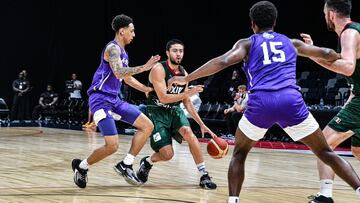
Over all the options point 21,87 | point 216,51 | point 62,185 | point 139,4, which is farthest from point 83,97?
point 62,185

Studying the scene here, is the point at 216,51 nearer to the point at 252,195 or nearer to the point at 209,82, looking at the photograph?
the point at 209,82

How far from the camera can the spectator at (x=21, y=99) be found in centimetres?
2281

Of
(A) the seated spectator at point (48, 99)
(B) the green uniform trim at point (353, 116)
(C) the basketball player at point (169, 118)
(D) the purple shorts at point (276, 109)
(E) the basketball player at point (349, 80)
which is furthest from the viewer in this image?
(A) the seated spectator at point (48, 99)

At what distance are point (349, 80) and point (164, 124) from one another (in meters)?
2.53

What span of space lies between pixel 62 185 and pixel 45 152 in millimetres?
4914

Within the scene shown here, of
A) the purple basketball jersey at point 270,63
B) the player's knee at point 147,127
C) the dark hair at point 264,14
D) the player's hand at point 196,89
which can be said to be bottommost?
the player's knee at point 147,127

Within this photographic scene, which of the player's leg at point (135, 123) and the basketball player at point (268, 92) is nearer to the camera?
the basketball player at point (268, 92)

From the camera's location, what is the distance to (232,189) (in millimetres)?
4801

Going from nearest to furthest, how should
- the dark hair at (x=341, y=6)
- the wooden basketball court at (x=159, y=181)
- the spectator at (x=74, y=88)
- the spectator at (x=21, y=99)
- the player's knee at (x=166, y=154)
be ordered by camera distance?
the dark hair at (x=341, y=6) < the wooden basketball court at (x=159, y=181) < the player's knee at (x=166, y=154) < the spectator at (x=74, y=88) < the spectator at (x=21, y=99)

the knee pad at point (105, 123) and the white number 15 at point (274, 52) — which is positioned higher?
the white number 15 at point (274, 52)

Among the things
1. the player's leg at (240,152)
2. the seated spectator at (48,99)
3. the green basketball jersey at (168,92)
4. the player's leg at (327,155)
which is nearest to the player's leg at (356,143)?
the player's leg at (327,155)

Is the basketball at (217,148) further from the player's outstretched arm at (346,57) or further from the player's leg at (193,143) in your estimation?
the player's outstretched arm at (346,57)

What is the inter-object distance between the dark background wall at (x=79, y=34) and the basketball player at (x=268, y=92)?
57.2 ft

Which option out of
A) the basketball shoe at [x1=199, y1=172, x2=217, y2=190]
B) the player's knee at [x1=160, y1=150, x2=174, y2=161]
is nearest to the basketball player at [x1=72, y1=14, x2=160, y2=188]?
the player's knee at [x1=160, y1=150, x2=174, y2=161]
